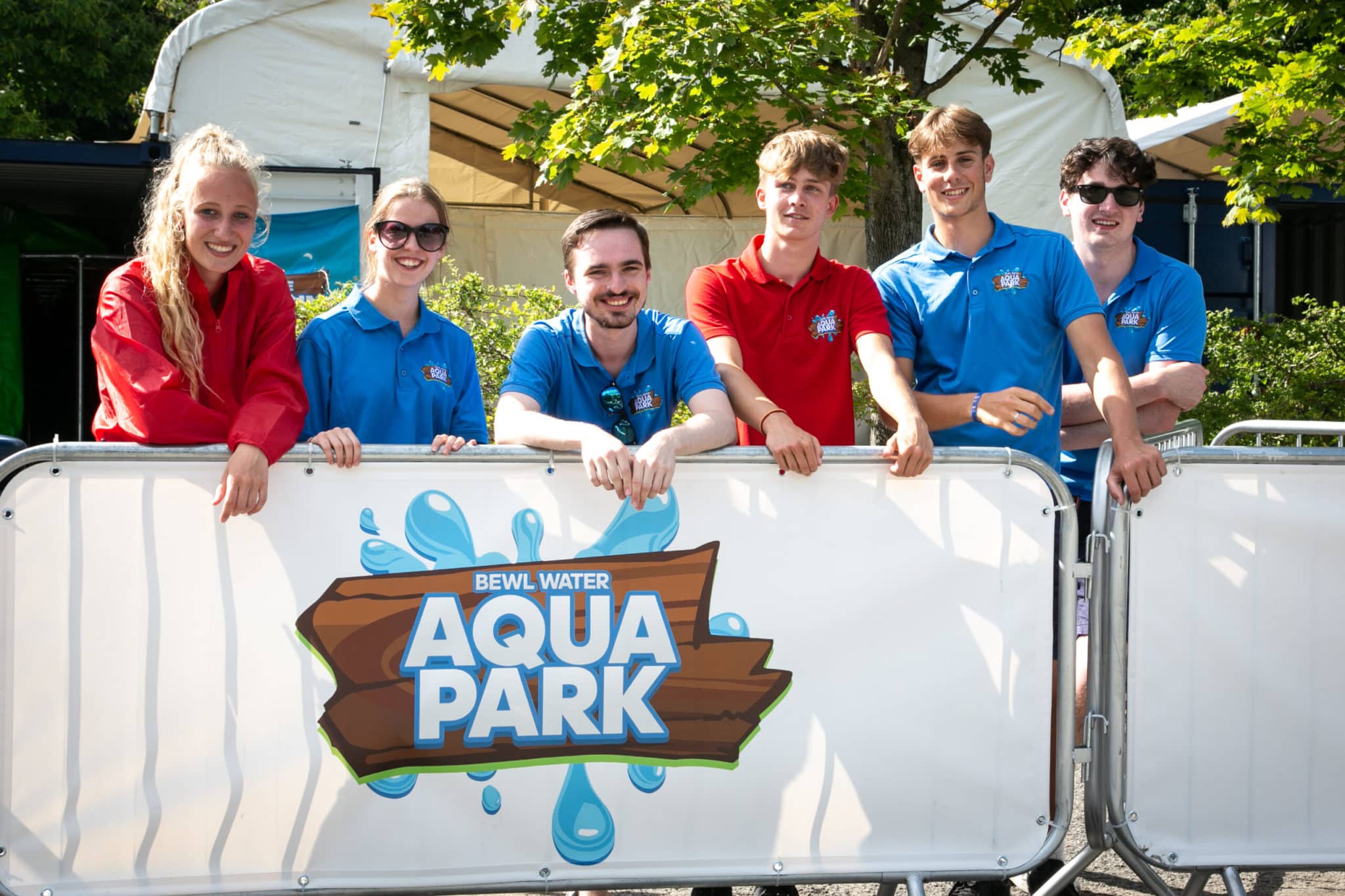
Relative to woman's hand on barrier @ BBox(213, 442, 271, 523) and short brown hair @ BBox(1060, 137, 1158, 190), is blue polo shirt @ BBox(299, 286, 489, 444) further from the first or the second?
short brown hair @ BBox(1060, 137, 1158, 190)

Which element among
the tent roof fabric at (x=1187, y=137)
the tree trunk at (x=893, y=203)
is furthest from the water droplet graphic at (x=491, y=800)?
the tent roof fabric at (x=1187, y=137)

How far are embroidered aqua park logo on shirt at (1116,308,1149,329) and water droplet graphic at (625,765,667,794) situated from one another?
7.43 ft

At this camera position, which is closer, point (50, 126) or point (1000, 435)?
point (1000, 435)

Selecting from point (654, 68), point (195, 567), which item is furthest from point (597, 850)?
point (654, 68)

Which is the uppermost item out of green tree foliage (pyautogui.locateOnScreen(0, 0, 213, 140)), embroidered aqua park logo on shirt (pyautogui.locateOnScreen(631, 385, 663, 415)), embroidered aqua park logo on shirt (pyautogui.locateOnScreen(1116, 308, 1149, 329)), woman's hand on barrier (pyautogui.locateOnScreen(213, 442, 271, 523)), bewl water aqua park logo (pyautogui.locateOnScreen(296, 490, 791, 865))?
green tree foliage (pyautogui.locateOnScreen(0, 0, 213, 140))

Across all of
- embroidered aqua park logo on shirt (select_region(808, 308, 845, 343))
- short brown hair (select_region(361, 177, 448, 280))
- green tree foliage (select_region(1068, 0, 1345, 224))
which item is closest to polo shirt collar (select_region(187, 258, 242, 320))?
short brown hair (select_region(361, 177, 448, 280))

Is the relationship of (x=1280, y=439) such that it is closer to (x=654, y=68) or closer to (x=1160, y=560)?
(x=654, y=68)

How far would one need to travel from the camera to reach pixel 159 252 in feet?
10.3

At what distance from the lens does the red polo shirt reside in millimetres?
3643

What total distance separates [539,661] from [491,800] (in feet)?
1.29

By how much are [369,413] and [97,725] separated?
111 centimetres

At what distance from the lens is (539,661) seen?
10.1ft

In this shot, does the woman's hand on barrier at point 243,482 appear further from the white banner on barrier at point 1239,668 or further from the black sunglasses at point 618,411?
the white banner on barrier at point 1239,668

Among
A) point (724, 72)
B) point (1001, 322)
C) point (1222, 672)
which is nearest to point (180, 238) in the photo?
point (1001, 322)
